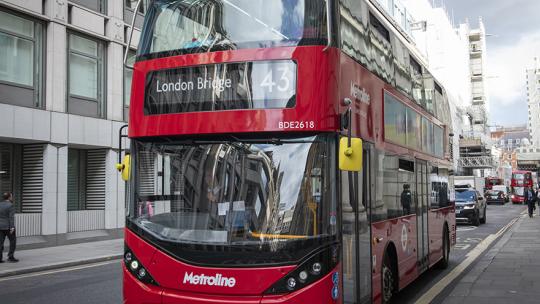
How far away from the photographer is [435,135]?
10.9 meters

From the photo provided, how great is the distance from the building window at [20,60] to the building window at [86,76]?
137 cm

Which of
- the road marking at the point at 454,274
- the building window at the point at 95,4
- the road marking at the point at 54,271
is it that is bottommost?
the road marking at the point at 54,271

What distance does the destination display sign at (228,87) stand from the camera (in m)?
5.16

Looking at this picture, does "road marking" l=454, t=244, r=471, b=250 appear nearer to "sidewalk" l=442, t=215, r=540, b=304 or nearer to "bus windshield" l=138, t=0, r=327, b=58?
"sidewalk" l=442, t=215, r=540, b=304

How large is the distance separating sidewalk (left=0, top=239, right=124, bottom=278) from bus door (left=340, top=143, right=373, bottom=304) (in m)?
8.83

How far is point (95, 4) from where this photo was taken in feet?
67.4

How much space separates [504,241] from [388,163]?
1179 cm

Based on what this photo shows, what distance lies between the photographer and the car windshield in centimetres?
2536

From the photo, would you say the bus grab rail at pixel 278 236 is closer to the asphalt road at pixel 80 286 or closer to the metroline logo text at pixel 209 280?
the metroline logo text at pixel 209 280

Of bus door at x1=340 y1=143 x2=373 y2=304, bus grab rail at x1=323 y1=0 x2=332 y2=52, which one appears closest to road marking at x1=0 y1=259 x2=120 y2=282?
bus door at x1=340 y1=143 x2=373 y2=304

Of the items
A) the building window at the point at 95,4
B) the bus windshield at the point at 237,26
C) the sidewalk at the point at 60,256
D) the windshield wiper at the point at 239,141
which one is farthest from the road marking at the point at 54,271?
the building window at the point at 95,4

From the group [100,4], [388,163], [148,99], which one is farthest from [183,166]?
[100,4]

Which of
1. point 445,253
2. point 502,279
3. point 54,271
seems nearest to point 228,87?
point 502,279

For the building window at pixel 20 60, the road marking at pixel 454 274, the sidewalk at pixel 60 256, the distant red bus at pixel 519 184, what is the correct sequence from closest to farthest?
the road marking at pixel 454 274 < the sidewalk at pixel 60 256 < the building window at pixel 20 60 < the distant red bus at pixel 519 184
